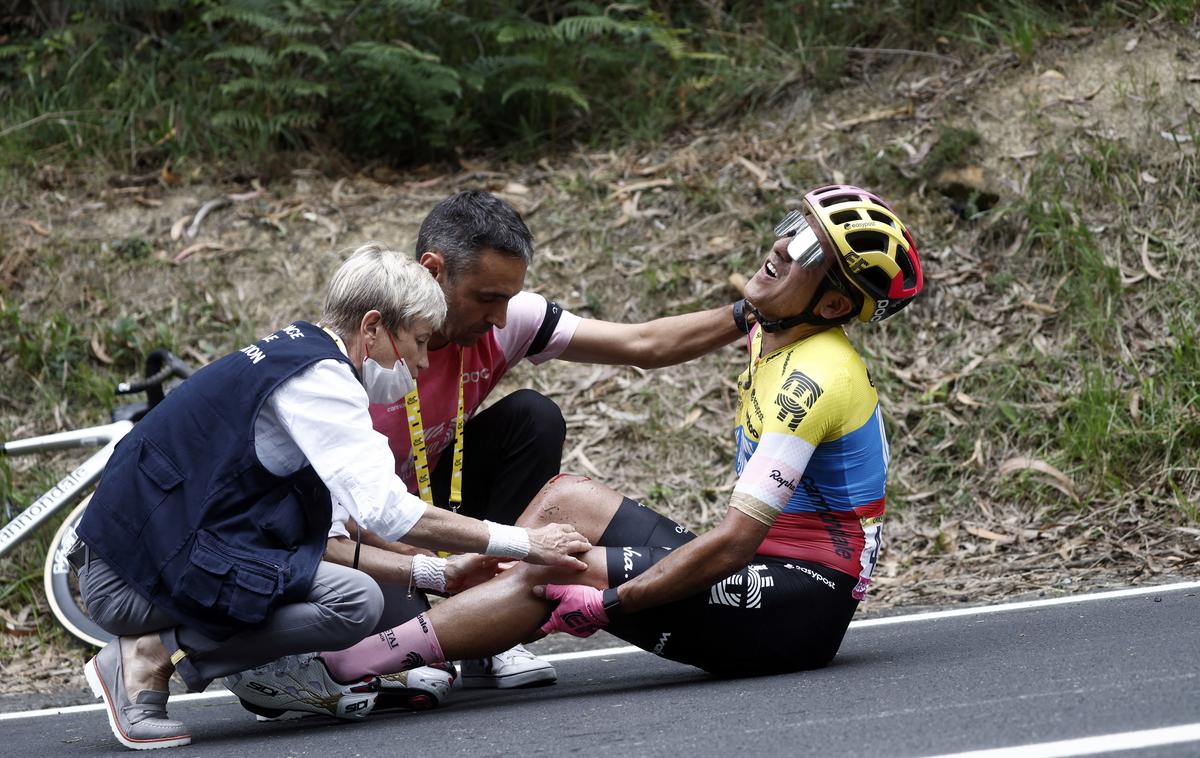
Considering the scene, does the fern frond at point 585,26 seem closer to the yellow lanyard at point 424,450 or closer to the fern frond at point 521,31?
the fern frond at point 521,31

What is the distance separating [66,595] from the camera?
262 inches

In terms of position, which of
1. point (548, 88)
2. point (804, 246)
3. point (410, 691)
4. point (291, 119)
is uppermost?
point (804, 246)

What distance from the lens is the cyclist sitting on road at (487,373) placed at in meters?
4.99

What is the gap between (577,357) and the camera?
5820 millimetres

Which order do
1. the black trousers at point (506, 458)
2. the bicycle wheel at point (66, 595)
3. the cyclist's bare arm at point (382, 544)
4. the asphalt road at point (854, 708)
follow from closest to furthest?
the asphalt road at point (854, 708), the cyclist's bare arm at point (382, 544), the black trousers at point (506, 458), the bicycle wheel at point (66, 595)

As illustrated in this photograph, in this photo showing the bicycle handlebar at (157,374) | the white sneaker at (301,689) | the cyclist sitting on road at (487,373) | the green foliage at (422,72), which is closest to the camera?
the white sneaker at (301,689)

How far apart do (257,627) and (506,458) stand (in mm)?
1613

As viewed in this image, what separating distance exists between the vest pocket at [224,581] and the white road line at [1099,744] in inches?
81.9

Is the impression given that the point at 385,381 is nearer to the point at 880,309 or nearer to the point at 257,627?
the point at 257,627

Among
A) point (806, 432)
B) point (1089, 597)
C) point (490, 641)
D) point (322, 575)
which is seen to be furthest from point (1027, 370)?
point (322, 575)

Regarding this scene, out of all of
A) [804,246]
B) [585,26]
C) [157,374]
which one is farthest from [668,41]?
[804,246]

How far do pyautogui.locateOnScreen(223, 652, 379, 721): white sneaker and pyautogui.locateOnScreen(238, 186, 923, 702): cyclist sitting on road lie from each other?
0.04 metres

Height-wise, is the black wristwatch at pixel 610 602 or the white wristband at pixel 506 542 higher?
the white wristband at pixel 506 542

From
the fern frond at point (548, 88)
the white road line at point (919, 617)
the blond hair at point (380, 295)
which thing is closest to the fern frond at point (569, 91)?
the fern frond at point (548, 88)
